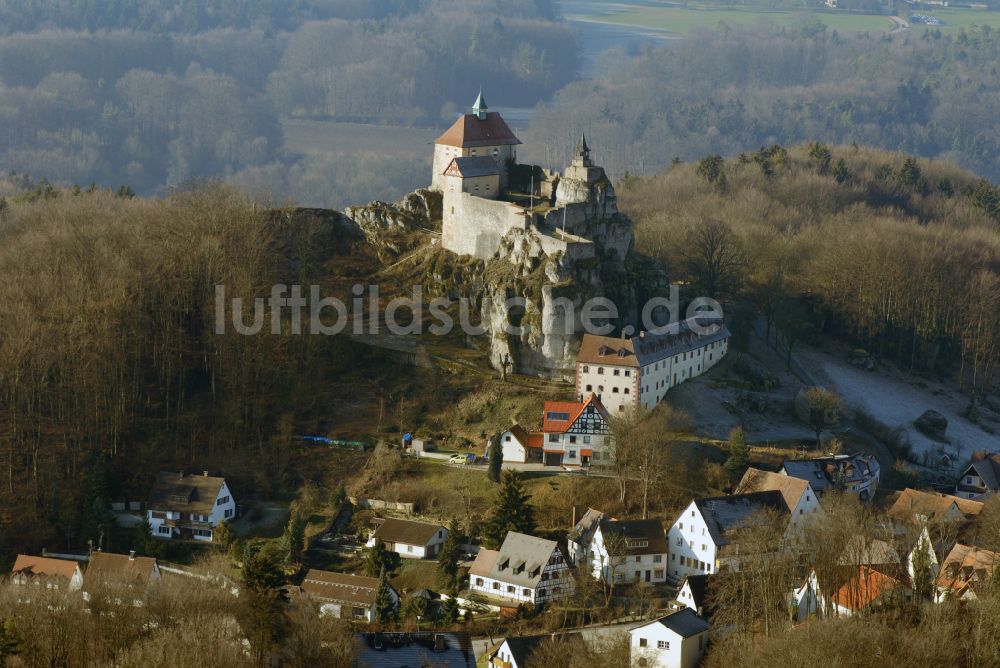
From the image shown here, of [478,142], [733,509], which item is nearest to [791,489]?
[733,509]

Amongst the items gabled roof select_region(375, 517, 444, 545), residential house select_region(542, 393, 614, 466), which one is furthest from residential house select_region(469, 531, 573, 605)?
residential house select_region(542, 393, 614, 466)

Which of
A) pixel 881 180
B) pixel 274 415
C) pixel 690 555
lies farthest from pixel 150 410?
pixel 881 180

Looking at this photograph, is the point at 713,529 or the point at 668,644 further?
the point at 713,529

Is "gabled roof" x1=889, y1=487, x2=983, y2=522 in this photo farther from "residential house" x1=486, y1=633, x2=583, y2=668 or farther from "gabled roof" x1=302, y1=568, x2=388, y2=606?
"gabled roof" x1=302, y1=568, x2=388, y2=606

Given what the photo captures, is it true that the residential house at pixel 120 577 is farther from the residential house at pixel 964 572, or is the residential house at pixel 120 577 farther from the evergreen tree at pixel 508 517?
the residential house at pixel 964 572

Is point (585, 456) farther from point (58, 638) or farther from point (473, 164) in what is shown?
point (58, 638)

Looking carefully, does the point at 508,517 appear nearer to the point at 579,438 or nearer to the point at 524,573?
the point at 524,573

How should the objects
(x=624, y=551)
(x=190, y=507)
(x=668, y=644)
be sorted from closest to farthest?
(x=668, y=644)
(x=624, y=551)
(x=190, y=507)
